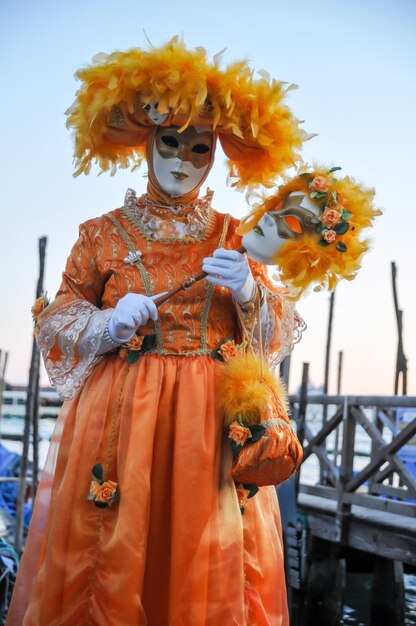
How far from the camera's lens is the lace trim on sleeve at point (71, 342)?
2377 mm

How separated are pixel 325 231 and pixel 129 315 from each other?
62cm

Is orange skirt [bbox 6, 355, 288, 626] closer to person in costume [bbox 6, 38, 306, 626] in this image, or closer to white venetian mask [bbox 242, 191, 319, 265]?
person in costume [bbox 6, 38, 306, 626]

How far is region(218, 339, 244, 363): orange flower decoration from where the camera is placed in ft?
7.86

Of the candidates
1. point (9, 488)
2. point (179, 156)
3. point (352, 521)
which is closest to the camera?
point (179, 156)

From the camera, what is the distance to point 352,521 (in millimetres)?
6172

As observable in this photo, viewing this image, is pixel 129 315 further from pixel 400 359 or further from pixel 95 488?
pixel 400 359

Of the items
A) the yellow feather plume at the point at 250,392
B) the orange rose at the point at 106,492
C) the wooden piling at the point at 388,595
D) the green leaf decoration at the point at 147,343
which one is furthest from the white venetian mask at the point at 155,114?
the wooden piling at the point at 388,595

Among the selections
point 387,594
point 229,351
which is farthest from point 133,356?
point 387,594

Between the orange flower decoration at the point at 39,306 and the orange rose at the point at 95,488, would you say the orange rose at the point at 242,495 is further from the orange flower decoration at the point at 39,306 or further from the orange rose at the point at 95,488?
the orange flower decoration at the point at 39,306

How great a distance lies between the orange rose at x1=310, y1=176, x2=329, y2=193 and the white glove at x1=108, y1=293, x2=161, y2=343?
588mm

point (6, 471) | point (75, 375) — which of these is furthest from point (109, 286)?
point (6, 471)

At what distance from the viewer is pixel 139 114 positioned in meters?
2.54

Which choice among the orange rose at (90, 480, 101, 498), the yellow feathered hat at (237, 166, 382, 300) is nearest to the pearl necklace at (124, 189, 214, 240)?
the yellow feathered hat at (237, 166, 382, 300)

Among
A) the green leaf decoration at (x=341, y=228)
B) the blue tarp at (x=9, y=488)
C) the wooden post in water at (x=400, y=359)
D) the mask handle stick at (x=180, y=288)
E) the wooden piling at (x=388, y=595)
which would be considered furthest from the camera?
the wooden post in water at (x=400, y=359)
